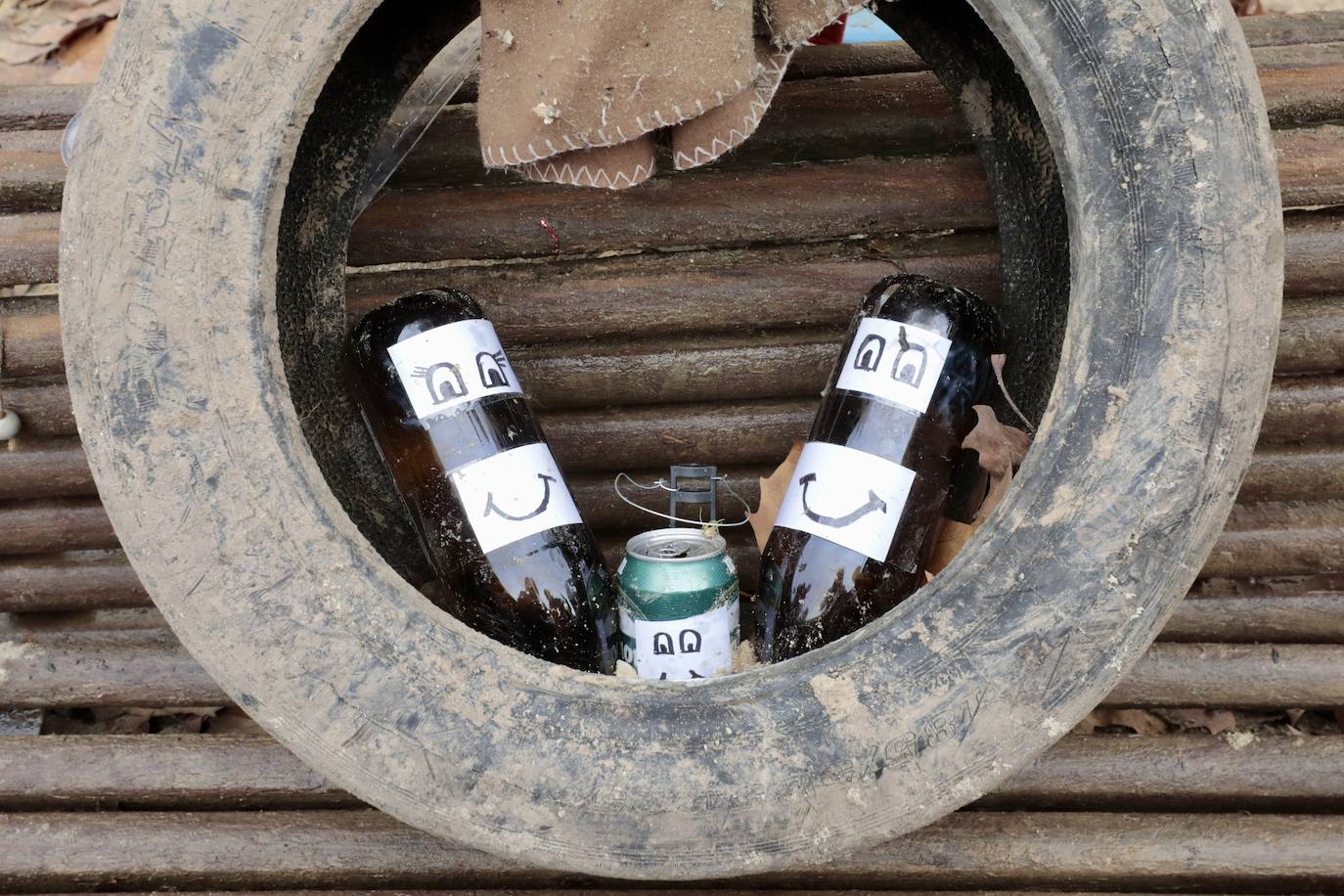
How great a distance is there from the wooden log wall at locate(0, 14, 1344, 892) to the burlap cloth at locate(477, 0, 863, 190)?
372mm

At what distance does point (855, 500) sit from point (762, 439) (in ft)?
1.46

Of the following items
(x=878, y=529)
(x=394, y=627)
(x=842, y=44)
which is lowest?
(x=394, y=627)

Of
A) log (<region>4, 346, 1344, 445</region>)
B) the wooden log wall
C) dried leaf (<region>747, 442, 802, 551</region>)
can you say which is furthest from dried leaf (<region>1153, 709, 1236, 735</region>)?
dried leaf (<region>747, 442, 802, 551</region>)

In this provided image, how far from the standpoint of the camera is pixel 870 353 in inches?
59.5

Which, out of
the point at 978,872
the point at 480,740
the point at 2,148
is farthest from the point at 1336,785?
the point at 2,148

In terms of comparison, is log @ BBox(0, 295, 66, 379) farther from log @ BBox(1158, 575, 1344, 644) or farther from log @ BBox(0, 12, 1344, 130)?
log @ BBox(1158, 575, 1344, 644)

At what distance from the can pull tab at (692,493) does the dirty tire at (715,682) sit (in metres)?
0.52

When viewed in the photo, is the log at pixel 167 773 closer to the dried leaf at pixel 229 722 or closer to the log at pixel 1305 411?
the dried leaf at pixel 229 722

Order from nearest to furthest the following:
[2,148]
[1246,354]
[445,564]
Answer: [1246,354] < [445,564] < [2,148]

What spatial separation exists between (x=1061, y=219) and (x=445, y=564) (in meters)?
1.21

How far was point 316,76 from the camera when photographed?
1.20 m

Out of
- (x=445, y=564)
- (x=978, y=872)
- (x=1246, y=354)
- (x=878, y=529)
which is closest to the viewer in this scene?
(x=1246, y=354)

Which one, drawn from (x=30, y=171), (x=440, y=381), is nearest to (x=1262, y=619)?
(x=440, y=381)

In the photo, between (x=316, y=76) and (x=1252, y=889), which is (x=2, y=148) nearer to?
(x=316, y=76)
